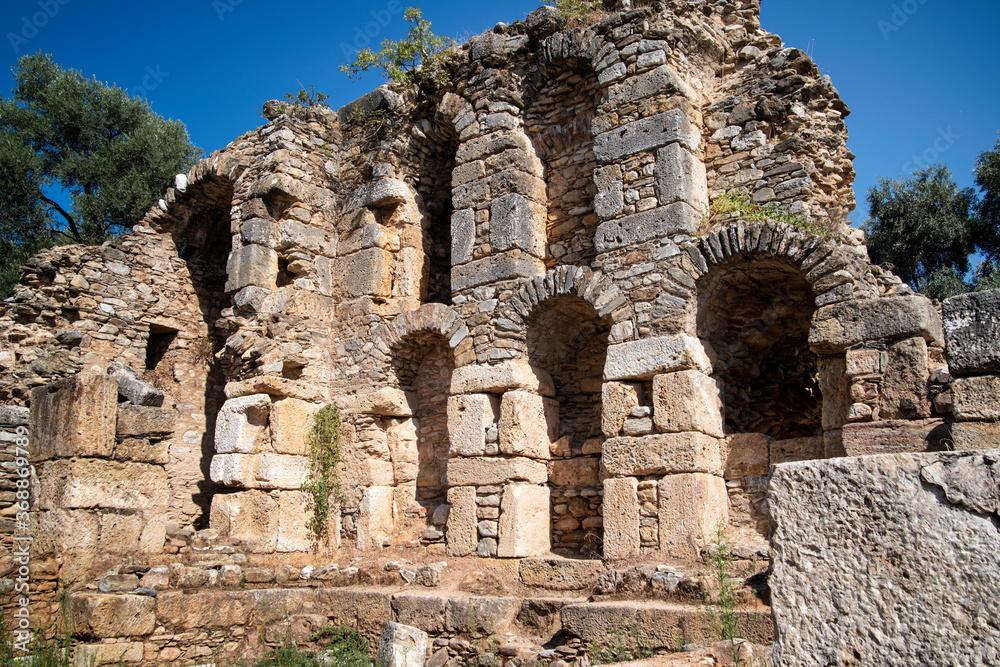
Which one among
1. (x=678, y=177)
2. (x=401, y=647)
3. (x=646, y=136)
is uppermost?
(x=646, y=136)

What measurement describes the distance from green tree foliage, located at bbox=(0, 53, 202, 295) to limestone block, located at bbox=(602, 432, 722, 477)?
1201 cm

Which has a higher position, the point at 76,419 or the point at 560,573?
the point at 76,419

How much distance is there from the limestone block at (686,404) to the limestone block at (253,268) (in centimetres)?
566

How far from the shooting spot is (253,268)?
34.2 ft

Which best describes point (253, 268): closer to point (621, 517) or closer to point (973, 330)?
point (621, 517)

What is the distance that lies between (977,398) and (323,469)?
7318 millimetres

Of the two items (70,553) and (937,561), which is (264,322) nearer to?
(70,553)

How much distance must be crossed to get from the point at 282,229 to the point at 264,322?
1351 millimetres

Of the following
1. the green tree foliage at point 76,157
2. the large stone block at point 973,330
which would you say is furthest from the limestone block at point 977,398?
the green tree foliage at point 76,157

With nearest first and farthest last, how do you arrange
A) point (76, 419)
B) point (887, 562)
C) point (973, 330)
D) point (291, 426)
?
point (887, 562), point (973, 330), point (76, 419), point (291, 426)


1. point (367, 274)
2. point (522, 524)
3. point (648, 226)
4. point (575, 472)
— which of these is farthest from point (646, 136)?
point (522, 524)

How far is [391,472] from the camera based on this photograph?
9734 mm

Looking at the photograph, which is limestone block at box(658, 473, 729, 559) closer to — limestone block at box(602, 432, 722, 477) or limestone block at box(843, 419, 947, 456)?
limestone block at box(602, 432, 722, 477)

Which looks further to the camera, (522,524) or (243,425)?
(243,425)
